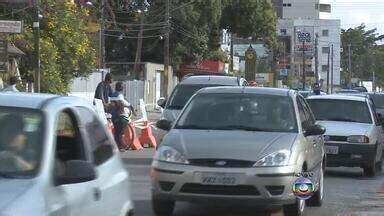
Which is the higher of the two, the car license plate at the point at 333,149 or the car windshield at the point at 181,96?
the car windshield at the point at 181,96

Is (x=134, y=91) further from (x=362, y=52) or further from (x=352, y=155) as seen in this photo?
(x=362, y=52)

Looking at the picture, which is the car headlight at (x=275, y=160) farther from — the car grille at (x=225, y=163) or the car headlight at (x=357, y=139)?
the car headlight at (x=357, y=139)

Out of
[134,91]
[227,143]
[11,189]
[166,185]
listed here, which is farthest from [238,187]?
[134,91]

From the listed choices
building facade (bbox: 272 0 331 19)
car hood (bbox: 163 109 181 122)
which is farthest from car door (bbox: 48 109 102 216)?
building facade (bbox: 272 0 331 19)

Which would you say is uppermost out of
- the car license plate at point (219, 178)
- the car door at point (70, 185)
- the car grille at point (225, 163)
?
the car door at point (70, 185)

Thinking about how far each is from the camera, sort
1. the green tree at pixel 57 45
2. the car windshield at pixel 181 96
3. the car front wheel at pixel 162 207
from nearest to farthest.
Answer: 1. the car front wheel at pixel 162 207
2. the car windshield at pixel 181 96
3. the green tree at pixel 57 45

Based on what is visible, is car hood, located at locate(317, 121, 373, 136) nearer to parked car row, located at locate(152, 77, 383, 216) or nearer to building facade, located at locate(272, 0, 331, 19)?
parked car row, located at locate(152, 77, 383, 216)

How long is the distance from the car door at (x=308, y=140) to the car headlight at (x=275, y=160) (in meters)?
0.98

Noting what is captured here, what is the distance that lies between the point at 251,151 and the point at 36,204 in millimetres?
4508

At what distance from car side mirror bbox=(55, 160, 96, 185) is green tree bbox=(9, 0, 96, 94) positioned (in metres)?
25.7

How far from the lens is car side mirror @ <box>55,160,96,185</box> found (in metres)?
4.91

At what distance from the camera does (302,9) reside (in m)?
144

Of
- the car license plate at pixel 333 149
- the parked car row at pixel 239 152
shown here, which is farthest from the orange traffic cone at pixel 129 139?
the parked car row at pixel 239 152

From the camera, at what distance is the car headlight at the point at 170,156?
28.6 ft
